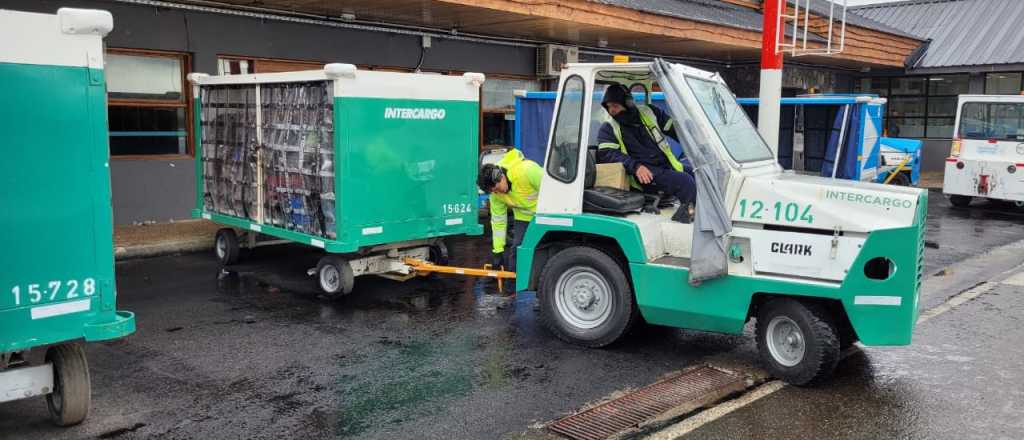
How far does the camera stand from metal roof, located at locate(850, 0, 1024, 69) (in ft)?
75.7

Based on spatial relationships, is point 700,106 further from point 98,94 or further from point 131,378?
point 131,378

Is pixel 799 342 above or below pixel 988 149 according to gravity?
below

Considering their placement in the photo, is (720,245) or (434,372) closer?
(720,245)

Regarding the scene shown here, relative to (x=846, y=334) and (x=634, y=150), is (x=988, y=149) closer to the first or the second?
(x=846, y=334)

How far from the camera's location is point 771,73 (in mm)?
8977

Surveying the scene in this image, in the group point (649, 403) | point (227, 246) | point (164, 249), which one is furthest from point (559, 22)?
point (649, 403)

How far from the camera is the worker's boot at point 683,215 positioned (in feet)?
20.5

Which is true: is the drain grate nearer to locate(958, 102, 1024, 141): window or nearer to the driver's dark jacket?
the driver's dark jacket

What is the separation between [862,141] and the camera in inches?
508

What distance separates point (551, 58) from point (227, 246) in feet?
29.8

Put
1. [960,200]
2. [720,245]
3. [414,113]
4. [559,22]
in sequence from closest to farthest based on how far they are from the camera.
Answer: [720,245] → [414,113] → [559,22] → [960,200]

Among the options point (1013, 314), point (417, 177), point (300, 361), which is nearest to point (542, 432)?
point (300, 361)

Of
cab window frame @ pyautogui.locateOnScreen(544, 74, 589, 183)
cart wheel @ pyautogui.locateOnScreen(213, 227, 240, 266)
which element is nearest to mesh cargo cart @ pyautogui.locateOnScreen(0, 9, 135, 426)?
cab window frame @ pyautogui.locateOnScreen(544, 74, 589, 183)

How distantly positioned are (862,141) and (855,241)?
840cm
